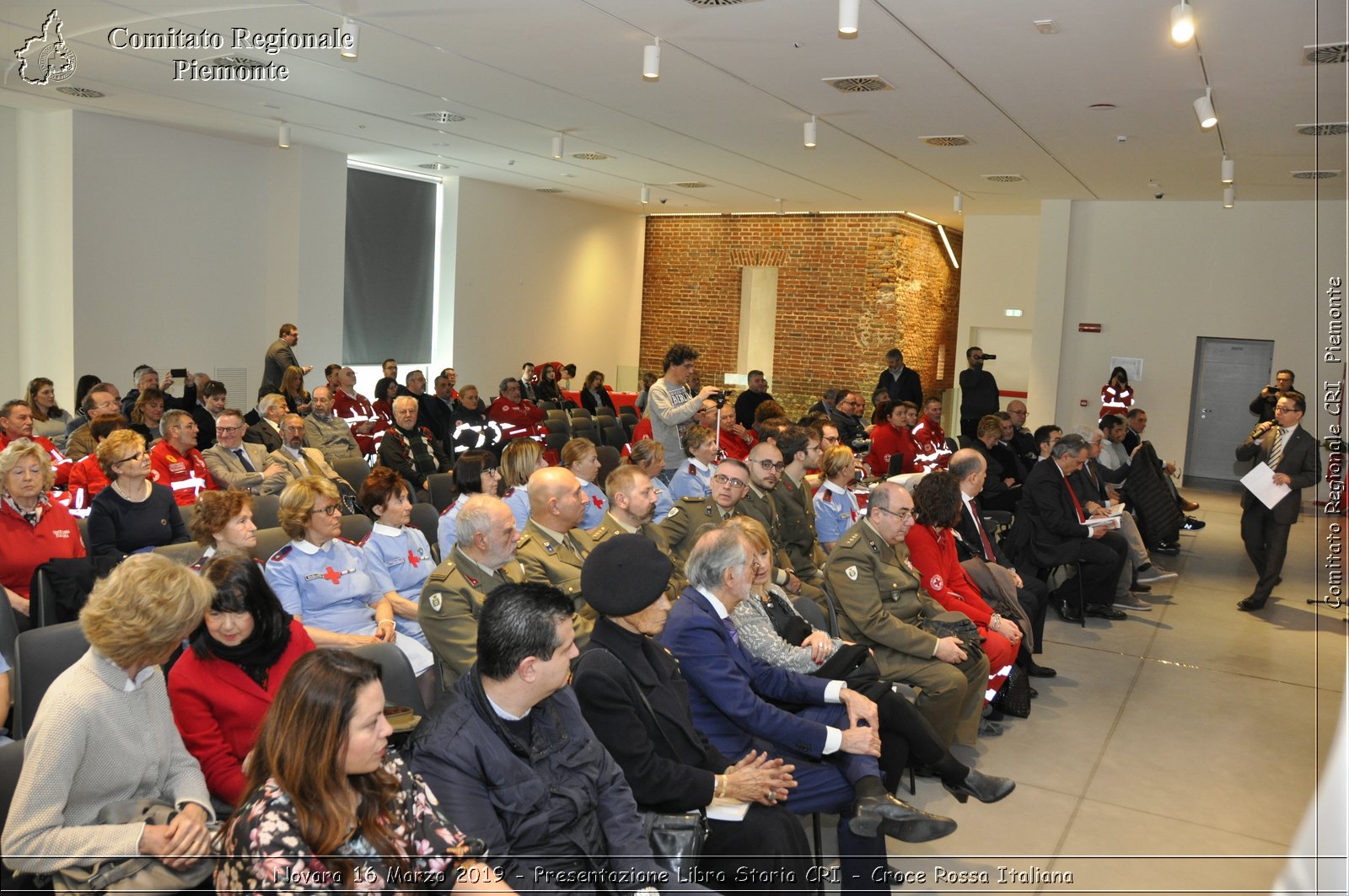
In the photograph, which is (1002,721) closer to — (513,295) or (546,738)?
(546,738)

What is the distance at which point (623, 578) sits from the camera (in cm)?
279

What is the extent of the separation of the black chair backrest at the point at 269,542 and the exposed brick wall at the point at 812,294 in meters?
11.3

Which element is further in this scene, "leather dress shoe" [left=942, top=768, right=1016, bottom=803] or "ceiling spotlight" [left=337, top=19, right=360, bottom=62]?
"ceiling spotlight" [left=337, top=19, right=360, bottom=62]

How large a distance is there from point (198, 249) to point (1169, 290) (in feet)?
40.9

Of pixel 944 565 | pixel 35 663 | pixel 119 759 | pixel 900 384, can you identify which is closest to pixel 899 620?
pixel 944 565

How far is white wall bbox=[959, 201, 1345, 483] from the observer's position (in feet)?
42.1

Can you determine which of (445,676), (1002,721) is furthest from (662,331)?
(445,676)

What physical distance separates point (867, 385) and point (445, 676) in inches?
506

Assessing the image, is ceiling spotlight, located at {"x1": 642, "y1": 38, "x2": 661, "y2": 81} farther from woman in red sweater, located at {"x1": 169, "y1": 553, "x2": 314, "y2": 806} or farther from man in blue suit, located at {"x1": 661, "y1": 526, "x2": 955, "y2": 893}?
woman in red sweater, located at {"x1": 169, "y1": 553, "x2": 314, "y2": 806}

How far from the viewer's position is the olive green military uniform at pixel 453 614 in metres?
3.43

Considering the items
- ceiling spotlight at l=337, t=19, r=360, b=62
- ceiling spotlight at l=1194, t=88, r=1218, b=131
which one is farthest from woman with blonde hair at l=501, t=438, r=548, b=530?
ceiling spotlight at l=1194, t=88, r=1218, b=131

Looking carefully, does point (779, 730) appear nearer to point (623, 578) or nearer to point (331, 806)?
point (623, 578)

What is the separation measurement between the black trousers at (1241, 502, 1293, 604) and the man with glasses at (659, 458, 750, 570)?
4912 millimetres

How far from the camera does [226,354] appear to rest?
11875 millimetres
